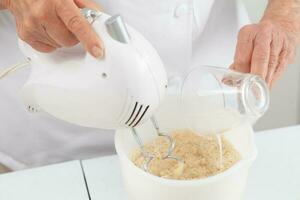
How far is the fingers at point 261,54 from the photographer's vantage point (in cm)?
77

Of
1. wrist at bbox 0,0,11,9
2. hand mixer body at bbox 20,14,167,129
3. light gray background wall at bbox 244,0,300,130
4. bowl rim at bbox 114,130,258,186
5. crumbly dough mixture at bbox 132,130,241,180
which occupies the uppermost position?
wrist at bbox 0,0,11,9

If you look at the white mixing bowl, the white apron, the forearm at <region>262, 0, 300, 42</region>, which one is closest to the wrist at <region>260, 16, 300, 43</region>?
the forearm at <region>262, 0, 300, 42</region>

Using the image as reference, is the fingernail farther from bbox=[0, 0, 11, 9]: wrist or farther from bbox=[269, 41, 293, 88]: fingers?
bbox=[269, 41, 293, 88]: fingers

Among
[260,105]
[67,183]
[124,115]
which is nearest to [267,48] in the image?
[260,105]

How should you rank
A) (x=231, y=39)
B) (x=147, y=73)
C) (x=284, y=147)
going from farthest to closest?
(x=231, y=39) < (x=284, y=147) < (x=147, y=73)

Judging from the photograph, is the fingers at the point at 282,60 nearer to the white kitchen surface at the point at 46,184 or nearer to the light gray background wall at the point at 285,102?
the white kitchen surface at the point at 46,184

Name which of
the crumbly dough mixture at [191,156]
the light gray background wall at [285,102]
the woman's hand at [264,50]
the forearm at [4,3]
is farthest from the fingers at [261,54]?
the light gray background wall at [285,102]

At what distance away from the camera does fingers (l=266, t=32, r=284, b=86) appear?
80 centimetres

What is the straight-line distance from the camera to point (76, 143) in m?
0.97

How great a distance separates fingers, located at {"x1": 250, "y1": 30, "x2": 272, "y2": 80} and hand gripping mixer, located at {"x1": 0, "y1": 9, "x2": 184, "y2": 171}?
0.19m

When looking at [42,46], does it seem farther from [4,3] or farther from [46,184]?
[46,184]

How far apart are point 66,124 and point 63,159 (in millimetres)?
84

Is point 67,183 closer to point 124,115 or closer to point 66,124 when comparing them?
point 66,124

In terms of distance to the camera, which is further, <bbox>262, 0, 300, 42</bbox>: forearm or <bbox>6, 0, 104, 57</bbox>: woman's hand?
<bbox>262, 0, 300, 42</bbox>: forearm
